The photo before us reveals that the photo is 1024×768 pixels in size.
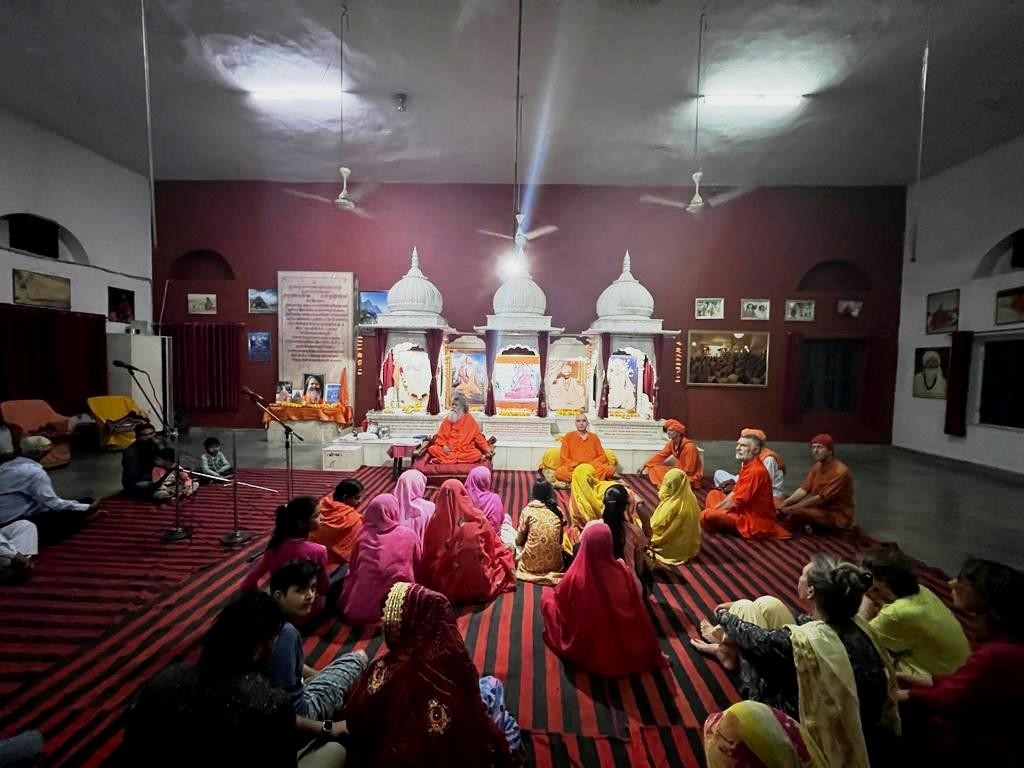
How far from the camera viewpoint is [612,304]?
7879mm

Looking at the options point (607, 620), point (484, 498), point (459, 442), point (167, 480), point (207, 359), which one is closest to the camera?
point (607, 620)

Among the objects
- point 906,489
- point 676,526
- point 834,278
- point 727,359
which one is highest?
point 834,278

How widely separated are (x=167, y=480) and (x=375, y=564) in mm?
3839

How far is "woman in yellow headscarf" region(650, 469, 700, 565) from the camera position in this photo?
388 centimetres

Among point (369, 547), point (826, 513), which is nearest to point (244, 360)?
point (369, 547)

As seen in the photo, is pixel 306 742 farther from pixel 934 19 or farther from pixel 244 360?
pixel 244 360

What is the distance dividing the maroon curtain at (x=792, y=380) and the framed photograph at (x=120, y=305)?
42.1ft

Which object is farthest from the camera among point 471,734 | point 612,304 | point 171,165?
point 171,165

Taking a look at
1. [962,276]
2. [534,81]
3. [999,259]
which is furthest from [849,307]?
[534,81]

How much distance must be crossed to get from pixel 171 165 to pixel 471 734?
424 inches

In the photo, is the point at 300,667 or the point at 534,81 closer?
the point at 300,667

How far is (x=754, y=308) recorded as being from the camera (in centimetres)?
905

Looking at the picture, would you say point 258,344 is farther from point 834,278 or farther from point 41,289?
point 834,278

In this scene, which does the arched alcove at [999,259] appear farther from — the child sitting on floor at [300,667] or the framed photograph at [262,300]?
the framed photograph at [262,300]
